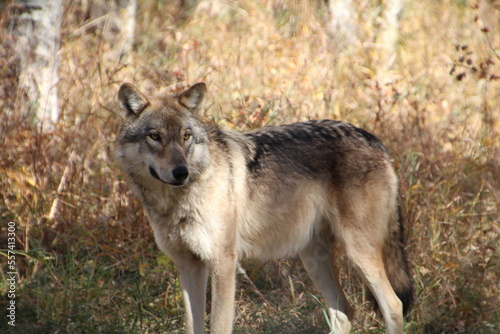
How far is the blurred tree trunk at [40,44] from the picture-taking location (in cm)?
579

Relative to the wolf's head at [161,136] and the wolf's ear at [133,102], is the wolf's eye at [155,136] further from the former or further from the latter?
the wolf's ear at [133,102]

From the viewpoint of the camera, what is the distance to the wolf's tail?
4.04 meters

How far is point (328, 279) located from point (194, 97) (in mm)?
1760

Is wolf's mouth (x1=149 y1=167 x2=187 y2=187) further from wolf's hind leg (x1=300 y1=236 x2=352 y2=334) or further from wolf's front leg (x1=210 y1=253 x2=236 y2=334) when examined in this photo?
wolf's hind leg (x1=300 y1=236 x2=352 y2=334)

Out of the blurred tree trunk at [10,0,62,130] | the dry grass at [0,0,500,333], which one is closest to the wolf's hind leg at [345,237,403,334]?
the dry grass at [0,0,500,333]

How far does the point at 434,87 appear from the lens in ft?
26.1

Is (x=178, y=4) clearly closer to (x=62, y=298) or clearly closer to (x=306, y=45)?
(x=306, y=45)

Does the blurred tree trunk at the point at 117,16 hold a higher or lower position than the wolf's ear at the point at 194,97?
lower

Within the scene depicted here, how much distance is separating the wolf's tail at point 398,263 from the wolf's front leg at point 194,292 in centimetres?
136

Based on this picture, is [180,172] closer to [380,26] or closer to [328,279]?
[328,279]

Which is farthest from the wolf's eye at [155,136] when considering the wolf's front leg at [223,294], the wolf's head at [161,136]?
the wolf's front leg at [223,294]

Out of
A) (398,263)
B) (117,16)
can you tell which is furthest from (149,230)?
(117,16)

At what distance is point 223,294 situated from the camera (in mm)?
3584

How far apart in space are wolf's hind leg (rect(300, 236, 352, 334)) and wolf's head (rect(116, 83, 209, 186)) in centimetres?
131
